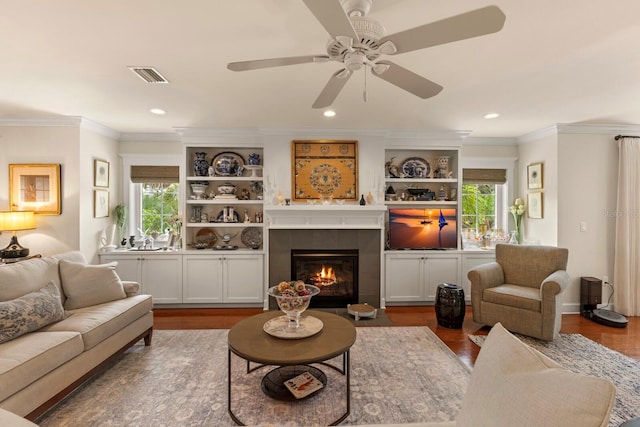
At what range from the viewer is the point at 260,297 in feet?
14.0

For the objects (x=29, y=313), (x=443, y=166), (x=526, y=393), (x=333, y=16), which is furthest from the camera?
(x=443, y=166)

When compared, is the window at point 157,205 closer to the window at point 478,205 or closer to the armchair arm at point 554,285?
the window at point 478,205

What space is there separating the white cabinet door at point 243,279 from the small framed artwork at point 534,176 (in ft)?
13.0

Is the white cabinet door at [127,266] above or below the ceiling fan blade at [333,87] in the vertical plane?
below

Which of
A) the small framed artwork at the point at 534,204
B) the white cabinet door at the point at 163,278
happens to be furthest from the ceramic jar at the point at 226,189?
the small framed artwork at the point at 534,204

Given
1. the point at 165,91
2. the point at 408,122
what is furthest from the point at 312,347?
the point at 408,122

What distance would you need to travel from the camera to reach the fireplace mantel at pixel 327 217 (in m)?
4.14

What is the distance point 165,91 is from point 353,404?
3.03m

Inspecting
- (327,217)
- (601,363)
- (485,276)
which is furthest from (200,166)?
(601,363)

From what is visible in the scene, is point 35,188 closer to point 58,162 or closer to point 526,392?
point 58,162

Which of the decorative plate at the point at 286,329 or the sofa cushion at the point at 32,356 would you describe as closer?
the sofa cushion at the point at 32,356

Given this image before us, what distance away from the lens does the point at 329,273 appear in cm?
432

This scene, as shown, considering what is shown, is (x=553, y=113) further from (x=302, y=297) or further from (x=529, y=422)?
(x=529, y=422)

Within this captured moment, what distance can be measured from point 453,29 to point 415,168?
11.4 feet
